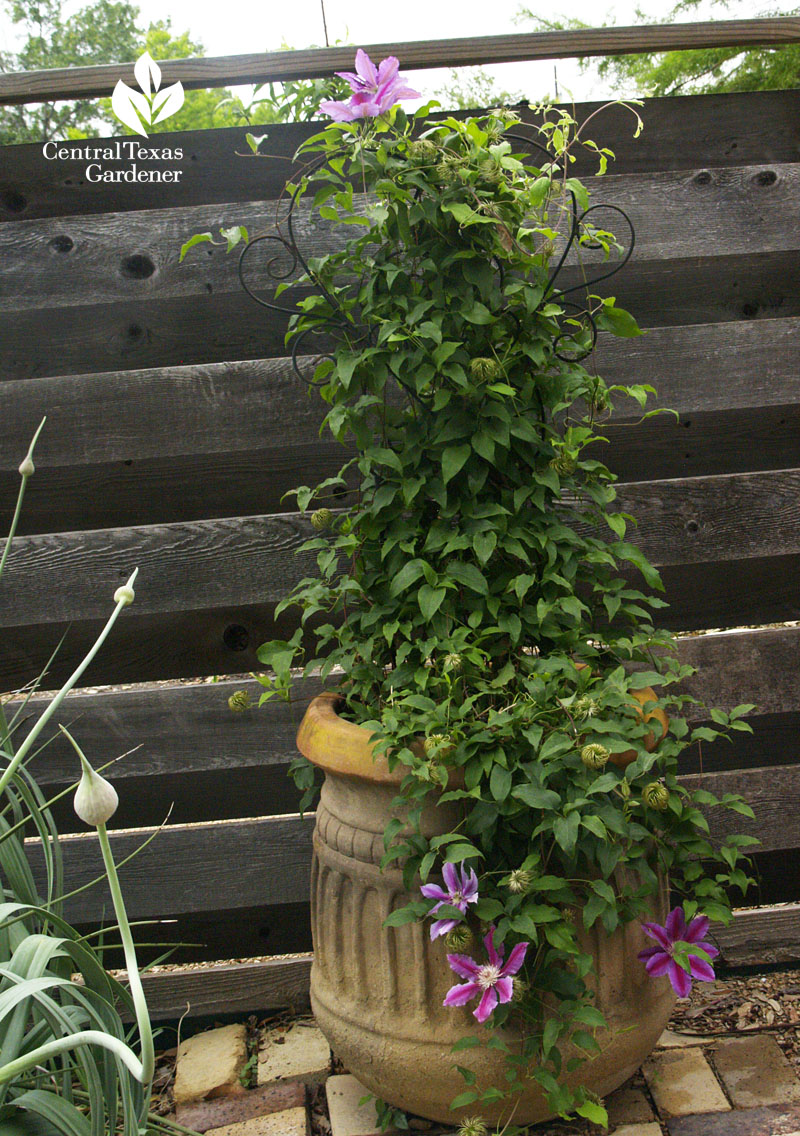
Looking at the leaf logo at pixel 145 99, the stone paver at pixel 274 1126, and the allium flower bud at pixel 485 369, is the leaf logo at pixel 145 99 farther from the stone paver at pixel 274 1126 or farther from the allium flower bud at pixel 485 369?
the stone paver at pixel 274 1126

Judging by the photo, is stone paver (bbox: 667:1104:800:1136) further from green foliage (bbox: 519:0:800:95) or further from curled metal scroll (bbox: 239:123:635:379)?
green foliage (bbox: 519:0:800:95)

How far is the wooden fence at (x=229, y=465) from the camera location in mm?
1762

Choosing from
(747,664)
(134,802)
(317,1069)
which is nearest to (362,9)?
(747,664)

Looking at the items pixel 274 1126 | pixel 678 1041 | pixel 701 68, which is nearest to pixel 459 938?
pixel 274 1126

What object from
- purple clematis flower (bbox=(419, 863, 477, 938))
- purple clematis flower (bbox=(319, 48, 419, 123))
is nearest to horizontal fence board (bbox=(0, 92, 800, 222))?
purple clematis flower (bbox=(319, 48, 419, 123))

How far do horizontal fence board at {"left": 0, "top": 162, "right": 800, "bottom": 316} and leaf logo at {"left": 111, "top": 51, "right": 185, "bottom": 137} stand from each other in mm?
165

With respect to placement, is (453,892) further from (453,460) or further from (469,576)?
(453,460)

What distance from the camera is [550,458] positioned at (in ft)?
4.70

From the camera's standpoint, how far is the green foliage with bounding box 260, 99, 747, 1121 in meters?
1.25

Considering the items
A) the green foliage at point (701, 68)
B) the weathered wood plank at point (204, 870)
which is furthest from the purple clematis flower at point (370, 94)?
the green foliage at point (701, 68)

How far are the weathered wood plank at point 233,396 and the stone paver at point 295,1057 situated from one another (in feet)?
3.84

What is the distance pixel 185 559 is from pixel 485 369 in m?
0.77

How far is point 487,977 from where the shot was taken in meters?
1.24

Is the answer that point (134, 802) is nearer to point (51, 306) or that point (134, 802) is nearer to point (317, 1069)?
point (317, 1069)
